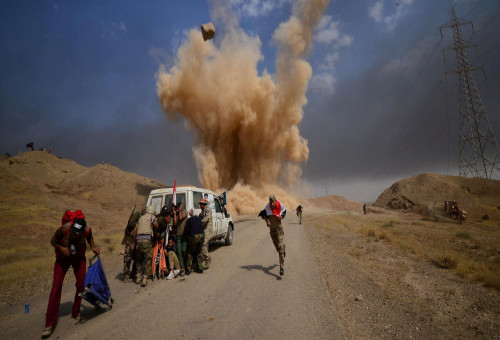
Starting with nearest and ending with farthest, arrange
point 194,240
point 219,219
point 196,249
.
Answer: point 194,240
point 196,249
point 219,219

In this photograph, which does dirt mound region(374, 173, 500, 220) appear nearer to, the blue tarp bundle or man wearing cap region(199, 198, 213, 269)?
man wearing cap region(199, 198, 213, 269)

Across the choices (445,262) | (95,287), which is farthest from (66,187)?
(445,262)

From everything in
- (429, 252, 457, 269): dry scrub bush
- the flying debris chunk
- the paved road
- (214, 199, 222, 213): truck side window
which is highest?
the flying debris chunk

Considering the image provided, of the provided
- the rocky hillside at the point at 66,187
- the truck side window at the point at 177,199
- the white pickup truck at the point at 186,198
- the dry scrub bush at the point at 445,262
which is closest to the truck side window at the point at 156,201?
the white pickup truck at the point at 186,198

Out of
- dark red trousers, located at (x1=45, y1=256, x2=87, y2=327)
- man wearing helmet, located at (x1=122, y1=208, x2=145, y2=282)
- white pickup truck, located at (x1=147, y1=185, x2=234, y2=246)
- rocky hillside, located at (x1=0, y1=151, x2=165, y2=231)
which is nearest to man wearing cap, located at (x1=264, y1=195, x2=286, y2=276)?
white pickup truck, located at (x1=147, y1=185, x2=234, y2=246)

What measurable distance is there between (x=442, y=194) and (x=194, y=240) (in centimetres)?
5298

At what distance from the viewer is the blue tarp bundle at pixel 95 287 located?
3898 millimetres

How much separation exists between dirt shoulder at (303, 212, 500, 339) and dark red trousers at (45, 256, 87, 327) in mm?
4321

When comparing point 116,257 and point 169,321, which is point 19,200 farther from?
point 169,321

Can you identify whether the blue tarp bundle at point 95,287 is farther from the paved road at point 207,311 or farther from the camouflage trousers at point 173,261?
the camouflage trousers at point 173,261

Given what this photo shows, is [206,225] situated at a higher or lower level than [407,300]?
higher

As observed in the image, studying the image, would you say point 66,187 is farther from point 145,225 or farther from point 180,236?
point 145,225

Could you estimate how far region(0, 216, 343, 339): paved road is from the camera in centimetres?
329

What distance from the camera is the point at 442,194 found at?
4369 centimetres
